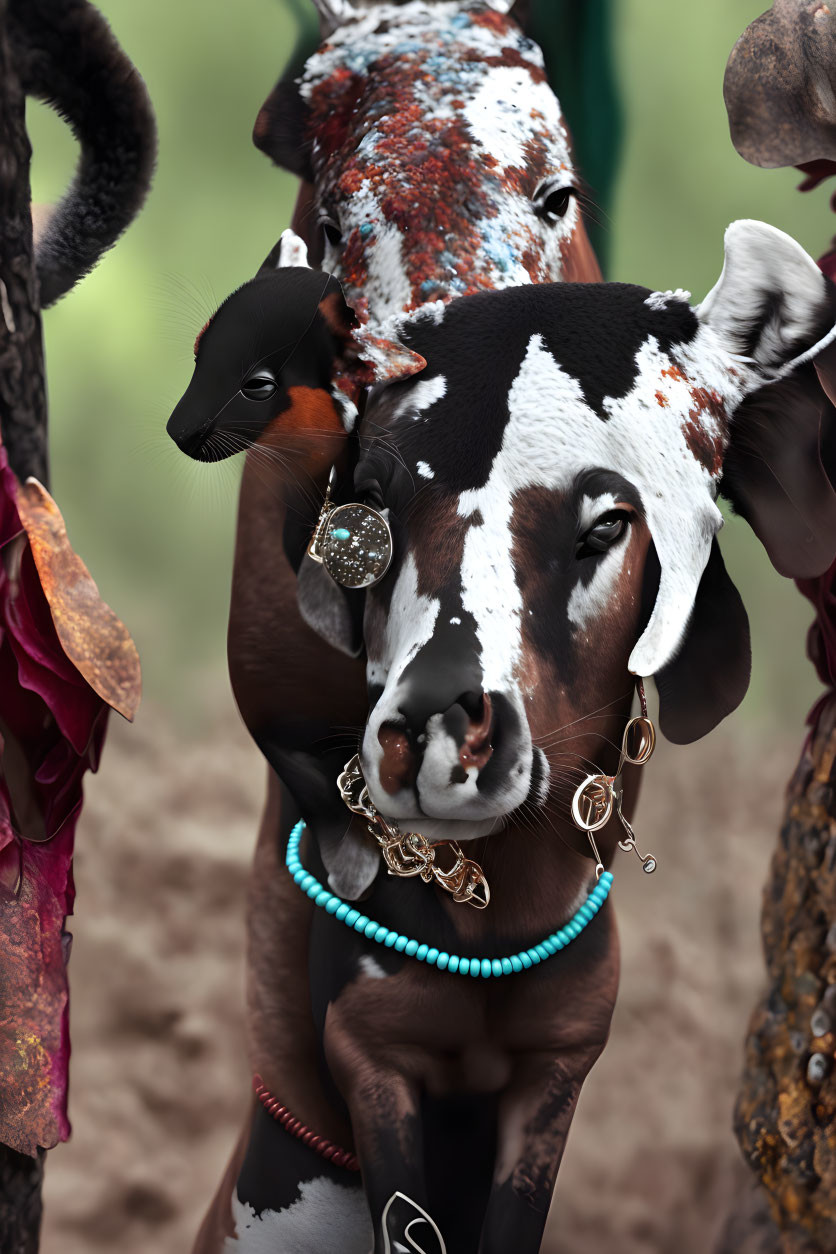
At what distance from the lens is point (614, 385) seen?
2.32ft

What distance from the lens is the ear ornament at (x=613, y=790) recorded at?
2.37ft

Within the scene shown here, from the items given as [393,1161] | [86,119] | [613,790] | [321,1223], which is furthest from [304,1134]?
[86,119]

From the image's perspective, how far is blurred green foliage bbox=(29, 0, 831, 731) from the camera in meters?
1.17

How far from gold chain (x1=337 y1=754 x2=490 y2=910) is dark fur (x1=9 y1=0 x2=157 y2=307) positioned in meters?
0.42

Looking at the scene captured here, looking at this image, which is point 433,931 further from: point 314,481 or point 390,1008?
point 314,481

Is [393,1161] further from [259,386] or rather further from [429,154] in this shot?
[429,154]

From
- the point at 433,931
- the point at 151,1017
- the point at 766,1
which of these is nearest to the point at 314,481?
the point at 433,931

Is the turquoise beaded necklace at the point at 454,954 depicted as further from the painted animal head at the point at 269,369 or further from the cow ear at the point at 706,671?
the painted animal head at the point at 269,369

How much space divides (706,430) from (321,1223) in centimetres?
53

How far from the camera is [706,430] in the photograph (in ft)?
2.38

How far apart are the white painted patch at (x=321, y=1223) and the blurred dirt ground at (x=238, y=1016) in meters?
0.46

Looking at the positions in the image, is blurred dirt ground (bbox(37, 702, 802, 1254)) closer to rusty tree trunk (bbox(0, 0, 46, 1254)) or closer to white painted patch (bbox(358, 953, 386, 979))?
rusty tree trunk (bbox(0, 0, 46, 1254))

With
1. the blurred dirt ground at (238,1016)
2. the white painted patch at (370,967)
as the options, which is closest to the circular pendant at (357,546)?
the white painted patch at (370,967)

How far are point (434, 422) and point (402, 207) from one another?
168mm
